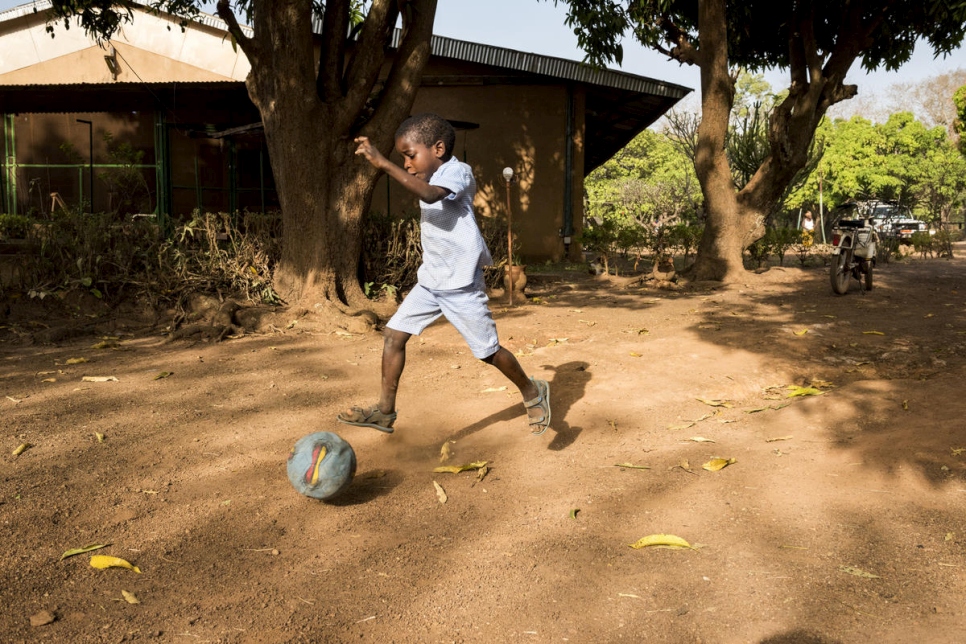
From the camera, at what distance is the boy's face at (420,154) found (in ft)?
13.6

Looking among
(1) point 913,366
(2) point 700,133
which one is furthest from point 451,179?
(2) point 700,133

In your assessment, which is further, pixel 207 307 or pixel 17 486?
pixel 207 307

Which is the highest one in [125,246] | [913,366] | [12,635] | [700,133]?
[700,133]

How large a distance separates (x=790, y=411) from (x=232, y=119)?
46.1ft

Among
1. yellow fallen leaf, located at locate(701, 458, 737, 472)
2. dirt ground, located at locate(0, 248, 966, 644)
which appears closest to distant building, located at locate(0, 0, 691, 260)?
dirt ground, located at locate(0, 248, 966, 644)

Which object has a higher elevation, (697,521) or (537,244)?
(537,244)

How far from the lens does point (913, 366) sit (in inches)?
240

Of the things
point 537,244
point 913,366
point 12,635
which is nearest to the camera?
point 12,635

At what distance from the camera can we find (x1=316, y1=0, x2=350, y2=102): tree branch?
8.57m

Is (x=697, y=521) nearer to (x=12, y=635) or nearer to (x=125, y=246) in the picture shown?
(x=12, y=635)

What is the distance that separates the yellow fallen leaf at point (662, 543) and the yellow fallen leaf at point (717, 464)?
0.90 m

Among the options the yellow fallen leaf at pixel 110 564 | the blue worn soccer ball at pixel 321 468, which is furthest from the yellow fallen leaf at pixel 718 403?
the yellow fallen leaf at pixel 110 564

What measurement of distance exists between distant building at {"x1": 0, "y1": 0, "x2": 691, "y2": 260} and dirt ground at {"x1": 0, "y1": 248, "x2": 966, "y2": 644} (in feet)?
30.4

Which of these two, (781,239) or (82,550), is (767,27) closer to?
(781,239)
